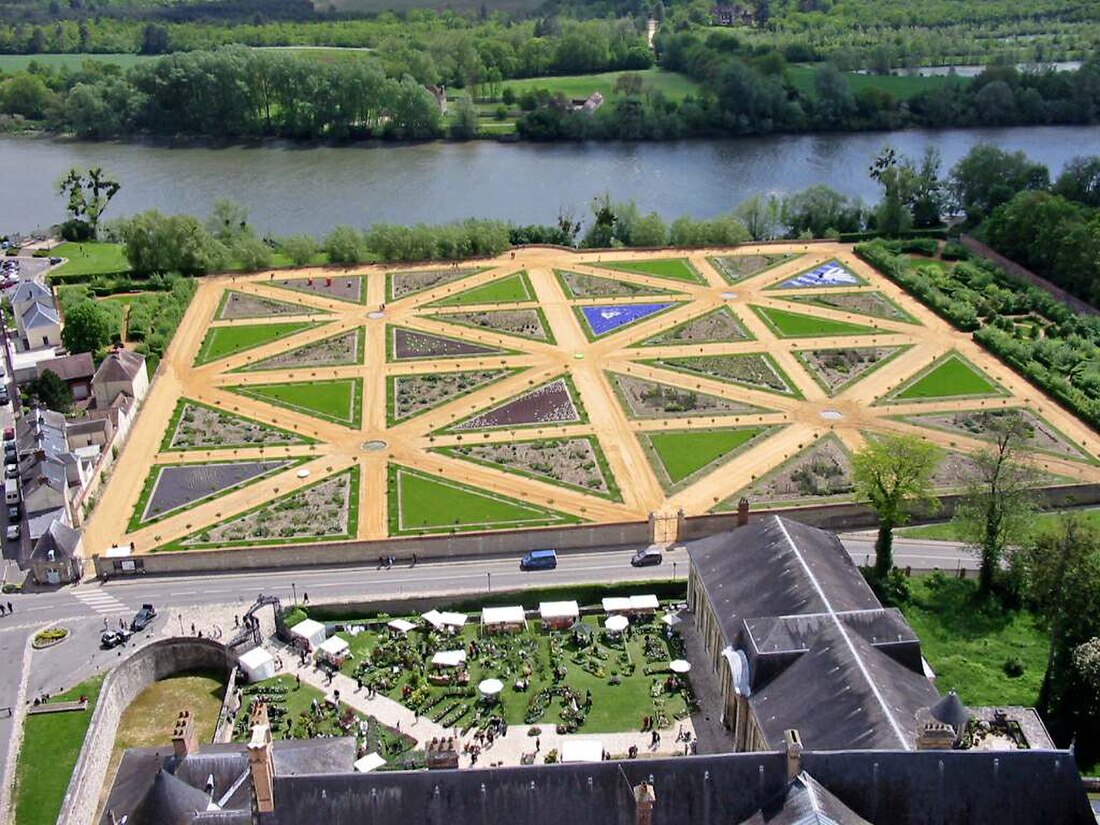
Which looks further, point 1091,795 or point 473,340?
point 473,340

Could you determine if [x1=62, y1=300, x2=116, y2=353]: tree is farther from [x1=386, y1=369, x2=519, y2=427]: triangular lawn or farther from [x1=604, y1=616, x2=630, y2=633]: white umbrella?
[x1=604, y1=616, x2=630, y2=633]: white umbrella

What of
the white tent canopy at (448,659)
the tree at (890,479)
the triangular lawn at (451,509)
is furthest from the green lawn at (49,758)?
the tree at (890,479)

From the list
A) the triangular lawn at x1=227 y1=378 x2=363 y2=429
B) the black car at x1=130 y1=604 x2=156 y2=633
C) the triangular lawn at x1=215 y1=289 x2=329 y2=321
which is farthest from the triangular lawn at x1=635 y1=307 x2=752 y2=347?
the black car at x1=130 y1=604 x2=156 y2=633

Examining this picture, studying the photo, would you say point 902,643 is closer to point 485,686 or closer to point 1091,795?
point 1091,795

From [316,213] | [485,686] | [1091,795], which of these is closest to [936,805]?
[1091,795]

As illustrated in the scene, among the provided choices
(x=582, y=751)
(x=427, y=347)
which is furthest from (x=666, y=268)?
(x=582, y=751)

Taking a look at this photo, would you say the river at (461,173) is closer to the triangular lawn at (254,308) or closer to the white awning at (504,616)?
the triangular lawn at (254,308)
